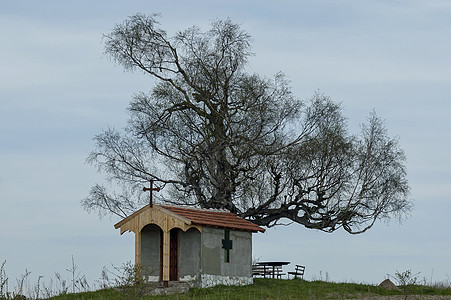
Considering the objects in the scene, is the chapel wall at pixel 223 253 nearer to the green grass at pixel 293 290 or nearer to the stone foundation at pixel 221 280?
the stone foundation at pixel 221 280

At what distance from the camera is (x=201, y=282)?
26.9 meters

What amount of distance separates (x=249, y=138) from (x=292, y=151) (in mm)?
2109

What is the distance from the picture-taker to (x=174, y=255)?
27.9 metres

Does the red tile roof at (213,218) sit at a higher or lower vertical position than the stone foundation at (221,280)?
higher

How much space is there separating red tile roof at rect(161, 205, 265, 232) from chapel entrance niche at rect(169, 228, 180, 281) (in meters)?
0.89

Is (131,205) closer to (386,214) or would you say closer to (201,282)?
(201,282)

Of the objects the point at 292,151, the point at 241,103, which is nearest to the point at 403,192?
the point at 292,151

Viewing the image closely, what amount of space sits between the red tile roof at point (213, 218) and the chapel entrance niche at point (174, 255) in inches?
35.1

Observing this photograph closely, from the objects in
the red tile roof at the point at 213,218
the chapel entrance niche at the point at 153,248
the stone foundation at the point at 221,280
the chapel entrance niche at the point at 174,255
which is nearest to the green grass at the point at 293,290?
the stone foundation at the point at 221,280

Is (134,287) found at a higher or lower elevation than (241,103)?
lower

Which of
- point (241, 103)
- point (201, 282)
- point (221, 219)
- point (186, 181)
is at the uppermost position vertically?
point (241, 103)

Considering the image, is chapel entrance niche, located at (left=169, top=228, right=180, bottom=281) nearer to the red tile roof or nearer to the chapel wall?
the red tile roof

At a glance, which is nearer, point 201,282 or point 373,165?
point 201,282

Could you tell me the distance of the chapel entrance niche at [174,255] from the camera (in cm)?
2777
